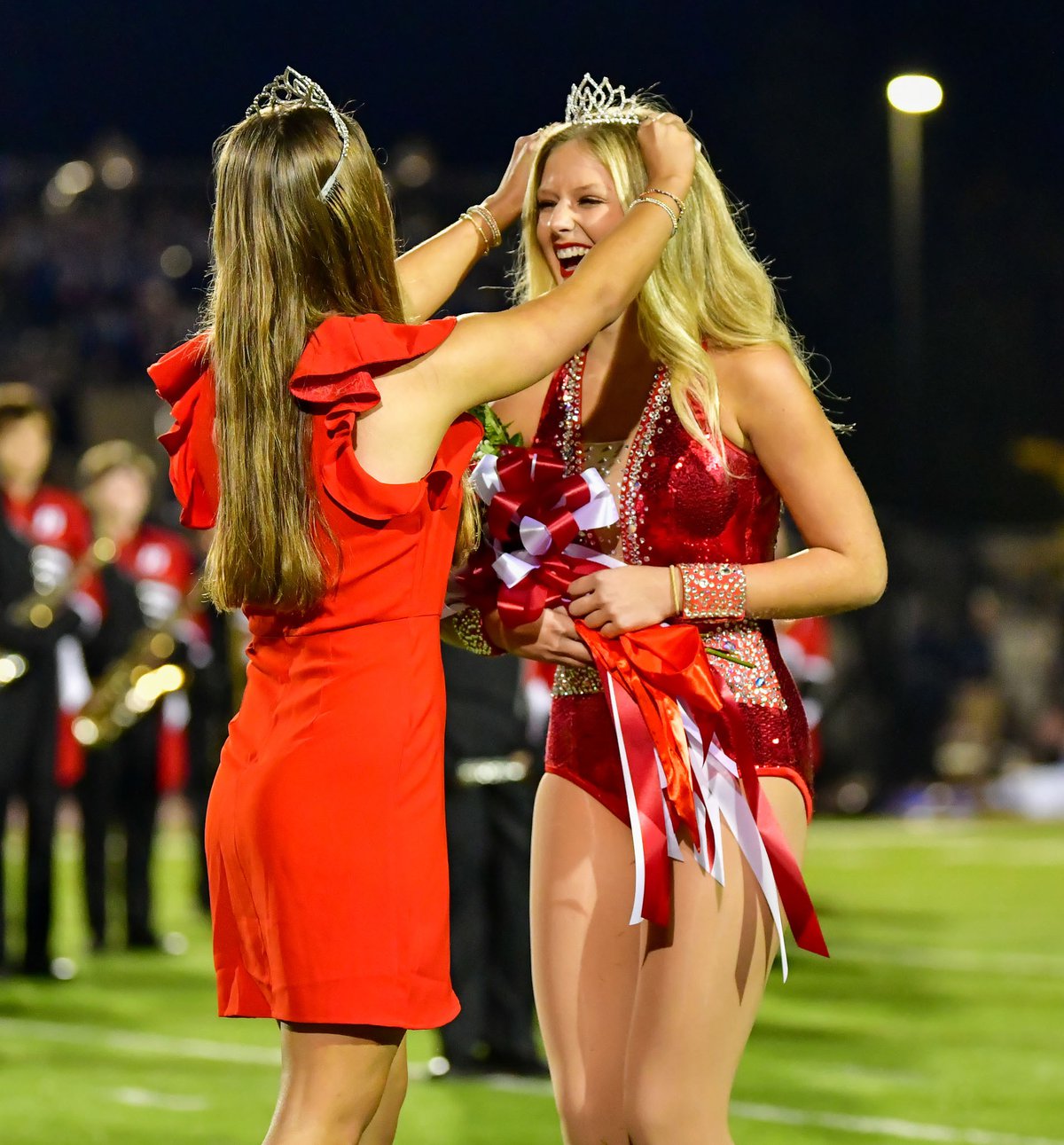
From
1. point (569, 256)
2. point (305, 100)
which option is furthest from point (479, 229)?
point (305, 100)

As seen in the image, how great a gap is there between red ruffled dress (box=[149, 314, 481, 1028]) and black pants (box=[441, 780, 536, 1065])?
3360mm

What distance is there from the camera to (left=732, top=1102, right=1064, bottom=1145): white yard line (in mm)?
4953

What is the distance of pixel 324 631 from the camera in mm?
2527

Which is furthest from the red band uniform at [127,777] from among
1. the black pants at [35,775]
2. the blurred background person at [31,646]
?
the black pants at [35,775]

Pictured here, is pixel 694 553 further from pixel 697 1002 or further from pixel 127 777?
pixel 127 777

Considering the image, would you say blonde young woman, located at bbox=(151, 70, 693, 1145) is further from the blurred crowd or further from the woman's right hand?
the blurred crowd

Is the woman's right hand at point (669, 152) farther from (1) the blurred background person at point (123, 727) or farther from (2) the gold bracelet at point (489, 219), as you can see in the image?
(1) the blurred background person at point (123, 727)

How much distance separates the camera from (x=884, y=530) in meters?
15.1

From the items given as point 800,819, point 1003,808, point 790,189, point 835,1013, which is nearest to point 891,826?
point 1003,808

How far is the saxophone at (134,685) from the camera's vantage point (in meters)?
8.52

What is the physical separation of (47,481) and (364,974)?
1337 centimetres

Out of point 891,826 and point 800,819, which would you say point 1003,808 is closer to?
point 891,826

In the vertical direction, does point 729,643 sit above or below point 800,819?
above

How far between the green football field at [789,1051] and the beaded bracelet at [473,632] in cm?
241
